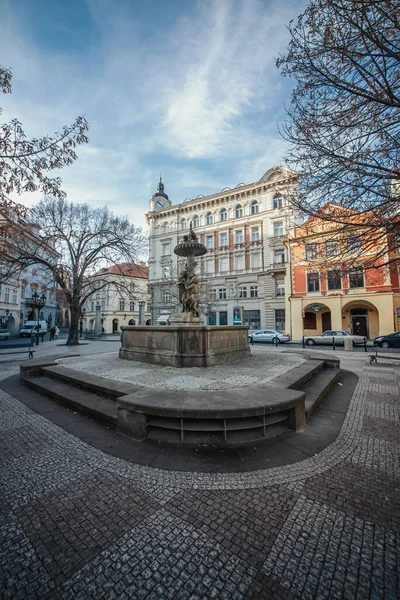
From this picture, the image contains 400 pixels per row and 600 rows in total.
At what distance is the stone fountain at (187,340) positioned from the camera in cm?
752

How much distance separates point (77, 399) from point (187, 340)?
3405mm

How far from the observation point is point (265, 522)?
2.19 meters

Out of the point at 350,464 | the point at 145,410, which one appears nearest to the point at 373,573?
the point at 350,464

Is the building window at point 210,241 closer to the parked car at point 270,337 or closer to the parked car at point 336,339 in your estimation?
the parked car at point 270,337

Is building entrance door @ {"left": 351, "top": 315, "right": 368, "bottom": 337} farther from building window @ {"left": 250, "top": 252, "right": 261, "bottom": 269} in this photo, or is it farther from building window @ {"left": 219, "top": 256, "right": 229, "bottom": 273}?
building window @ {"left": 219, "top": 256, "right": 229, "bottom": 273}

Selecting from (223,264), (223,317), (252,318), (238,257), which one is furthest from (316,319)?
(223,264)

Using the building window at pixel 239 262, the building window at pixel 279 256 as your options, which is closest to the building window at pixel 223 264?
the building window at pixel 239 262

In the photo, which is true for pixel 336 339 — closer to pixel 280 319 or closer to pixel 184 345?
pixel 280 319

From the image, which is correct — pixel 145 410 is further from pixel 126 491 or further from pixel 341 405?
pixel 341 405

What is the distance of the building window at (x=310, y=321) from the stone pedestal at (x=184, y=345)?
21312 mm

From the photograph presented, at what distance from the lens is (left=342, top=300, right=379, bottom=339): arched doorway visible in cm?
2512

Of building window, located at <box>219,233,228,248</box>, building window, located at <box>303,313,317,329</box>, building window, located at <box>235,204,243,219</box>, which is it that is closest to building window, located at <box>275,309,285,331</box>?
building window, located at <box>303,313,317,329</box>

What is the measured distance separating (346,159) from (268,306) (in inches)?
1042

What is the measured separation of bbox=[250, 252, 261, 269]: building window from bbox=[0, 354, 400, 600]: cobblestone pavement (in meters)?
30.8
